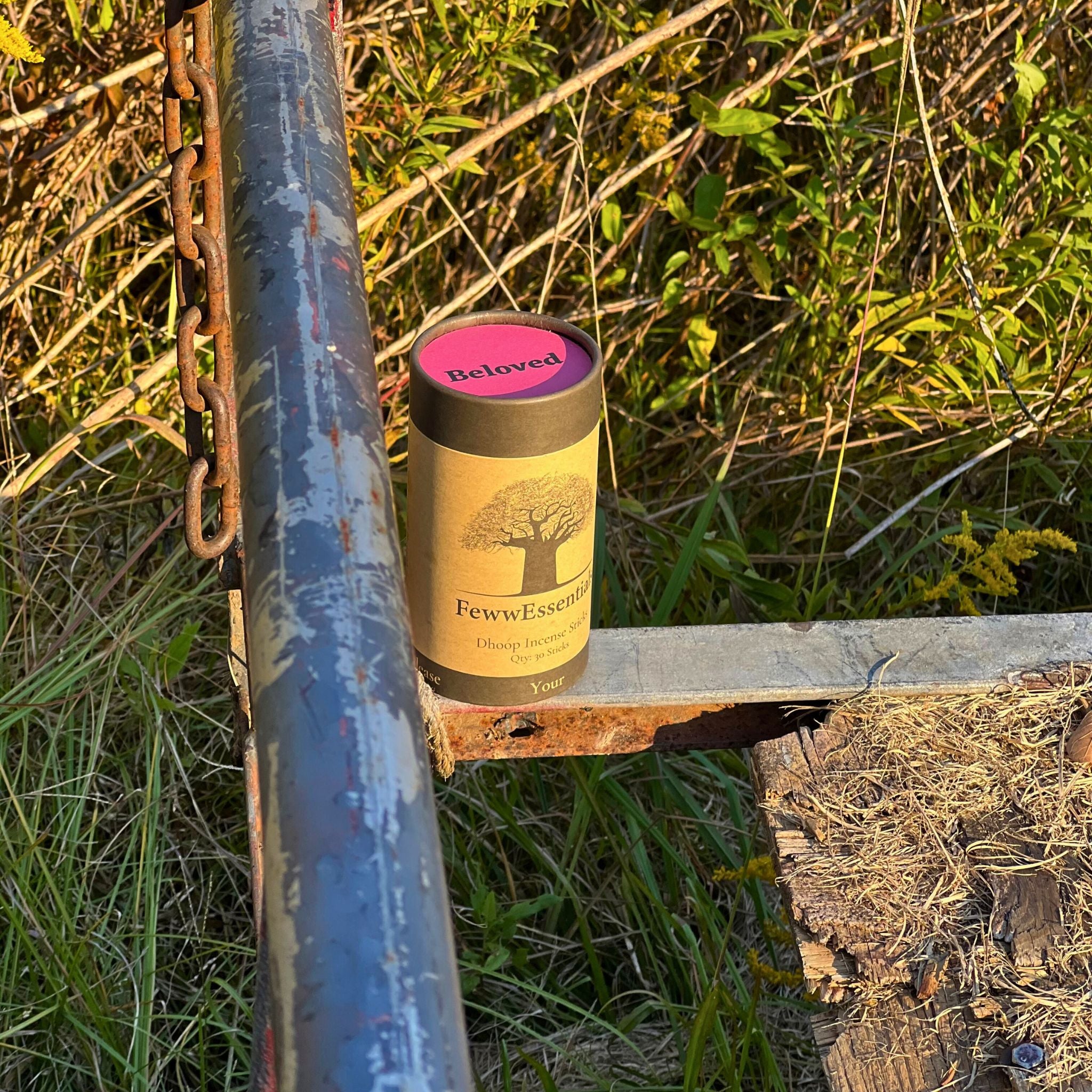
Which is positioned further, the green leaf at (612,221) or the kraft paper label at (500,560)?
the green leaf at (612,221)

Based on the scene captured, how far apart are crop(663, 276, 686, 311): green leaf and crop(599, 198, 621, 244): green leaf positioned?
0.15 m

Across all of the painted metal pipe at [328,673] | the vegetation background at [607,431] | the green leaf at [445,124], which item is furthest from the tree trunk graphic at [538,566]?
the green leaf at [445,124]

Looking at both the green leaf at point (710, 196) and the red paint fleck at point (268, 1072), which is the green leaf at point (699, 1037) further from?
the green leaf at point (710, 196)

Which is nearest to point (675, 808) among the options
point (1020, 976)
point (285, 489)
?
point (1020, 976)

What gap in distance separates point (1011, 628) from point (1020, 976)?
21.4 inches

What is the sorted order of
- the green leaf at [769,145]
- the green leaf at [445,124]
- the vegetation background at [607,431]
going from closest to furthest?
the vegetation background at [607,431]
the green leaf at [445,124]
the green leaf at [769,145]

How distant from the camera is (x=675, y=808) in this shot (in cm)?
233

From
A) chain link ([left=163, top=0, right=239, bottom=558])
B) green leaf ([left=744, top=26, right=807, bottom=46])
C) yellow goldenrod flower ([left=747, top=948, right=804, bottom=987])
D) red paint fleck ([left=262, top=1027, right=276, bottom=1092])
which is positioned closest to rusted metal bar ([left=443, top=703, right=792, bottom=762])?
yellow goldenrod flower ([left=747, top=948, right=804, bottom=987])

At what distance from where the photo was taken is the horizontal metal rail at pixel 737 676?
154 centimetres

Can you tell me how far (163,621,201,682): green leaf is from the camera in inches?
83.0

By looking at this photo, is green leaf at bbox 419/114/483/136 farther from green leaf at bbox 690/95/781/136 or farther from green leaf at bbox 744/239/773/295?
green leaf at bbox 744/239/773/295

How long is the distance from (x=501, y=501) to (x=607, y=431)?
3.50ft

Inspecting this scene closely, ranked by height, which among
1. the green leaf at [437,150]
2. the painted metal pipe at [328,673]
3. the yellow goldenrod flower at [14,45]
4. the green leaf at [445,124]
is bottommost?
the green leaf at [437,150]

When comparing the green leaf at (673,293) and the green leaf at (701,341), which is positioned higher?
the green leaf at (673,293)
